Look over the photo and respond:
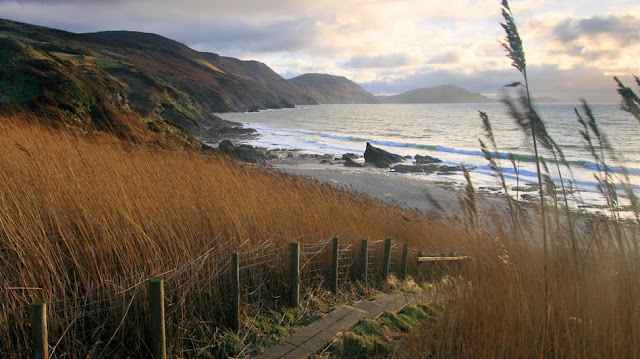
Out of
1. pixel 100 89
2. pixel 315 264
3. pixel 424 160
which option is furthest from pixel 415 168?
pixel 315 264

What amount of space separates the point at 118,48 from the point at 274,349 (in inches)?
3361

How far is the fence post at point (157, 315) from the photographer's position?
3.16 meters

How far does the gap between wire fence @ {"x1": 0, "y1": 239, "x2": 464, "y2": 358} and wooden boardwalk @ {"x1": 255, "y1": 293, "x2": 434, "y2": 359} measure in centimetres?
53

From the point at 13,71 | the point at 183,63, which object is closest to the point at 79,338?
the point at 13,71

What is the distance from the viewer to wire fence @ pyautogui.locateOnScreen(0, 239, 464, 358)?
10.1 ft

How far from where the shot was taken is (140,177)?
201 inches

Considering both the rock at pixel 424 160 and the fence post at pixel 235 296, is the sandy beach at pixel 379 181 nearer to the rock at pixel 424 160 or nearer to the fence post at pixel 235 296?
the rock at pixel 424 160

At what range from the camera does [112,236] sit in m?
3.76

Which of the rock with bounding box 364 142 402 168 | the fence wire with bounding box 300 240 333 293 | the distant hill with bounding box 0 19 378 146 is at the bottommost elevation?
the rock with bounding box 364 142 402 168

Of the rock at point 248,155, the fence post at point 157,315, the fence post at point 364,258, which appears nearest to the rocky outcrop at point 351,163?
the rock at point 248,155

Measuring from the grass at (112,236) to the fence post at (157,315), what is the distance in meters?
0.22

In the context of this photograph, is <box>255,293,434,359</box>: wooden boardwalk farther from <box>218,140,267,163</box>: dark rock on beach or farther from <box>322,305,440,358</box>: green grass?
<box>218,140,267,163</box>: dark rock on beach

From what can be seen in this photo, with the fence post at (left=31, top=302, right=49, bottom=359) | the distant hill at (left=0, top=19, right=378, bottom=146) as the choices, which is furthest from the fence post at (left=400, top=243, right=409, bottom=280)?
the distant hill at (left=0, top=19, right=378, bottom=146)

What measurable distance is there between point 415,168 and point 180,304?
2537 cm
